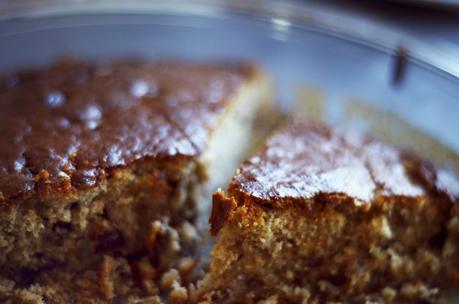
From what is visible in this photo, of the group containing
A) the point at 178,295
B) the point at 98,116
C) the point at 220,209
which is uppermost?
the point at 98,116

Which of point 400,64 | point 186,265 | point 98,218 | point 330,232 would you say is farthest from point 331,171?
point 98,218

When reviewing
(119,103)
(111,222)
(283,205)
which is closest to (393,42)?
(283,205)

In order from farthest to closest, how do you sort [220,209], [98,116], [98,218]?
[98,116] < [98,218] < [220,209]

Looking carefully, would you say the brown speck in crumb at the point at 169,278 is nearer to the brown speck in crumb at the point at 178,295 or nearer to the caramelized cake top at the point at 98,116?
the brown speck in crumb at the point at 178,295

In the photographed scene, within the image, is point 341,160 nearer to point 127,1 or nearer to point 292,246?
point 292,246

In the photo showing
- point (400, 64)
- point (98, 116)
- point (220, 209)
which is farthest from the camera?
point (400, 64)

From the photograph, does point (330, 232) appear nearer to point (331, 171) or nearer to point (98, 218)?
point (331, 171)

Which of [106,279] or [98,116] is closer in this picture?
[106,279]

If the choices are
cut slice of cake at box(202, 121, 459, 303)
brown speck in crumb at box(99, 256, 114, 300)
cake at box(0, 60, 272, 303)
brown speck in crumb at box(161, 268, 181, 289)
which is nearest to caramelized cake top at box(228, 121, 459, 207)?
cut slice of cake at box(202, 121, 459, 303)
